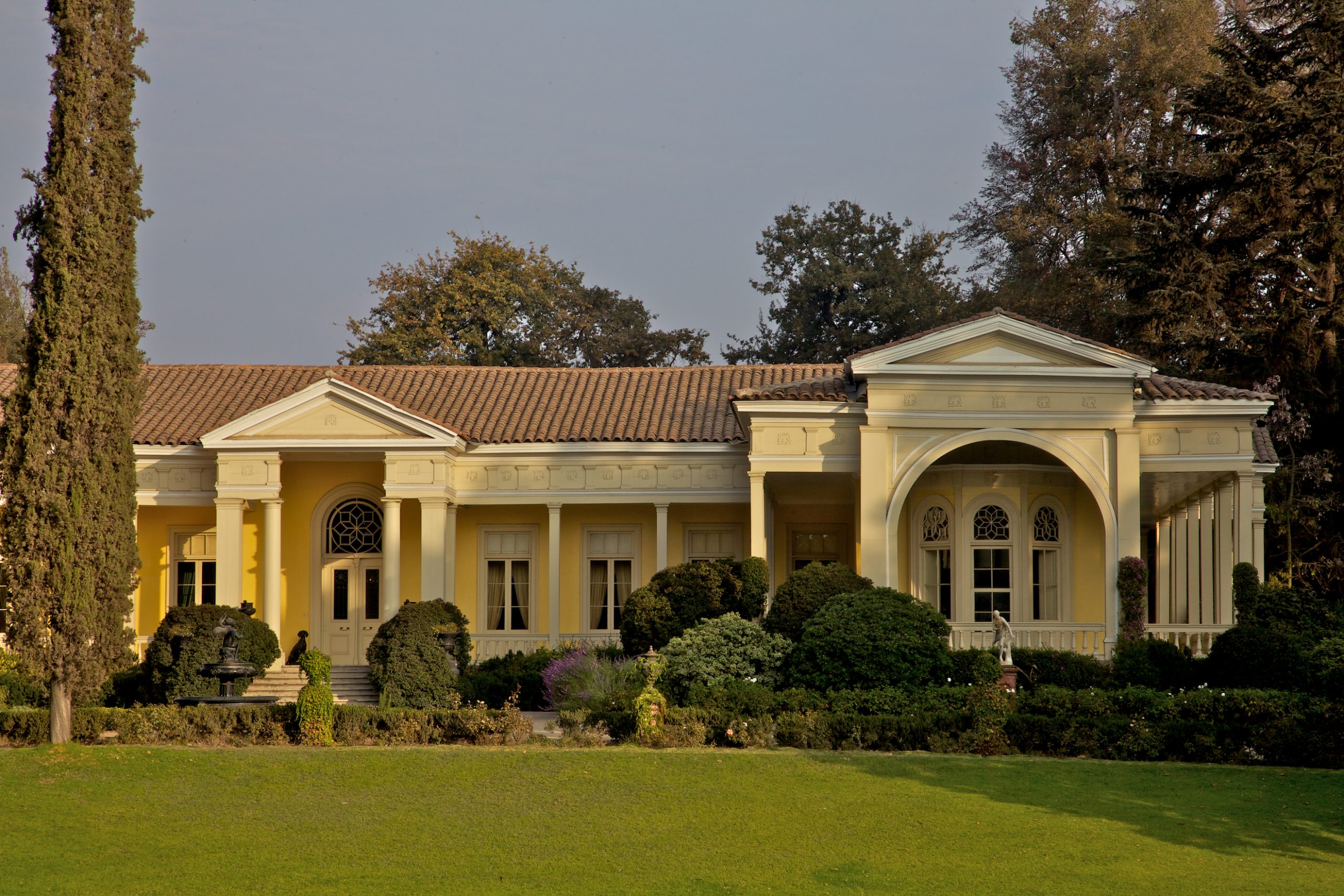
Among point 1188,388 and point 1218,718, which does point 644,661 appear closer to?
point 1218,718

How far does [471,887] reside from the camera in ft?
34.7

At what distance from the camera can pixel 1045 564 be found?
22891 millimetres

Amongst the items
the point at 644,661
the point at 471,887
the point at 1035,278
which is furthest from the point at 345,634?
the point at 1035,278

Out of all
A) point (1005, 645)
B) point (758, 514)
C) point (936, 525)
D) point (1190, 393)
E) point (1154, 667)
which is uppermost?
point (1190, 393)

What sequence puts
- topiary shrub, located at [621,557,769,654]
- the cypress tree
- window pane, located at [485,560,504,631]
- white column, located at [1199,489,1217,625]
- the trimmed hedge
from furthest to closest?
window pane, located at [485,560,504,631]
white column, located at [1199,489,1217,625]
topiary shrub, located at [621,557,769,654]
the trimmed hedge
the cypress tree

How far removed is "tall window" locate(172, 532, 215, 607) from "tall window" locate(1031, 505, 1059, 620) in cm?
1524

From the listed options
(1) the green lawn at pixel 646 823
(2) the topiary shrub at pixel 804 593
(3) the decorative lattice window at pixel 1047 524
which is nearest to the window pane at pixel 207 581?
(1) the green lawn at pixel 646 823

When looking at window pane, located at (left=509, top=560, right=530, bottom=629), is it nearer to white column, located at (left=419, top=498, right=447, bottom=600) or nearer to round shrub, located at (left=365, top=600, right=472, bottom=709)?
white column, located at (left=419, top=498, right=447, bottom=600)

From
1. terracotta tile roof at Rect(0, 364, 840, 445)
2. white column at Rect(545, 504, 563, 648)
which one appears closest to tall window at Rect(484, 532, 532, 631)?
white column at Rect(545, 504, 563, 648)

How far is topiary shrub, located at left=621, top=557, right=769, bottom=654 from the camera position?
790 inches

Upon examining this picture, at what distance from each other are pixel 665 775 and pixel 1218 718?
6.64 metres

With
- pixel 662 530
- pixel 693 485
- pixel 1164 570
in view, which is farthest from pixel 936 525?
pixel 1164 570

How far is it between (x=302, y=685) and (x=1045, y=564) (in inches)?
510

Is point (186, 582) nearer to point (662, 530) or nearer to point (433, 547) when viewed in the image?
point (433, 547)
